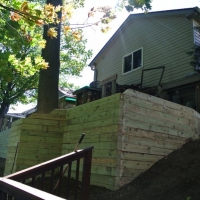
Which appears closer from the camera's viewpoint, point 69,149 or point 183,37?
point 69,149

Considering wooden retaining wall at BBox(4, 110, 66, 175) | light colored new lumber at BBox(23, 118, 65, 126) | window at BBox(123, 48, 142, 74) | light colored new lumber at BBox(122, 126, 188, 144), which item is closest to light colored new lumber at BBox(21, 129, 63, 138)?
wooden retaining wall at BBox(4, 110, 66, 175)

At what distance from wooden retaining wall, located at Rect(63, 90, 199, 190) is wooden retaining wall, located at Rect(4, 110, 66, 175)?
27.9 inches

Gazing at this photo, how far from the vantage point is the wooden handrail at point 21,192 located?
56.8 inches

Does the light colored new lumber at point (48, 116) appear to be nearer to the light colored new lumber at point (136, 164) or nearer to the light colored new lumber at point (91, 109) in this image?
the light colored new lumber at point (91, 109)

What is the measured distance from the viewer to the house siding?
1066 centimetres

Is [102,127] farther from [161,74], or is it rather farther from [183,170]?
[161,74]

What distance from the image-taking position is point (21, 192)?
67.0 inches

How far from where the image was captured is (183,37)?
10789 mm

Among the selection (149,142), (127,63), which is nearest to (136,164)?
(149,142)

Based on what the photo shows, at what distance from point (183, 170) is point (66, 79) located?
741 inches

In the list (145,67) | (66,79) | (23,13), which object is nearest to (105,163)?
(23,13)

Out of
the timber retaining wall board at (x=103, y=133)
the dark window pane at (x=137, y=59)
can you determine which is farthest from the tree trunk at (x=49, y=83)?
the dark window pane at (x=137, y=59)

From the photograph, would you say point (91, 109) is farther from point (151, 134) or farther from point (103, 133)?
point (151, 134)

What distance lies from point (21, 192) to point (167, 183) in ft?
10.3
